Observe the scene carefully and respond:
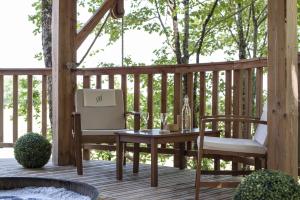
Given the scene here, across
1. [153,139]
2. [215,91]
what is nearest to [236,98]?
[215,91]

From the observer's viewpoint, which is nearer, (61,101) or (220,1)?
(61,101)

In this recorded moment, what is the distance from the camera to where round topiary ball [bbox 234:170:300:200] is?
2848 millimetres

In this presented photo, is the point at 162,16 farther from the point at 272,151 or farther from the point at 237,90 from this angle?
the point at 272,151

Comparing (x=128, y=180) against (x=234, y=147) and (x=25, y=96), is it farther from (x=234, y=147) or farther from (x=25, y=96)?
(x=25, y=96)

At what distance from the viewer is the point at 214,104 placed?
5.17m

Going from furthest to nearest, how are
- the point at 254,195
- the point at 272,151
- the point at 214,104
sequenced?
the point at 214,104 < the point at 272,151 < the point at 254,195

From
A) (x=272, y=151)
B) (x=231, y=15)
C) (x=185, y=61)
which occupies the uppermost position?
(x=231, y=15)

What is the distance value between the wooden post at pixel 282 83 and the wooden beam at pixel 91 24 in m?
2.80

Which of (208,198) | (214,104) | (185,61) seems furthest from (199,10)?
(208,198)

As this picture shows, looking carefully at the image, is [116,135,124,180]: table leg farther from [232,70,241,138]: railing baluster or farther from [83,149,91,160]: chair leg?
[83,149,91,160]: chair leg

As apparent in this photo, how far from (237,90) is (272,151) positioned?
168 cm

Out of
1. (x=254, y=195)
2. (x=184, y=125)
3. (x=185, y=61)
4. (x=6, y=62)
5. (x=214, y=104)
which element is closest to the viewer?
(x=254, y=195)

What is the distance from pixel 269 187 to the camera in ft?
9.40

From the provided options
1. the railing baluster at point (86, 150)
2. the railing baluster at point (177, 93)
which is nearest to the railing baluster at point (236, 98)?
the railing baluster at point (177, 93)
